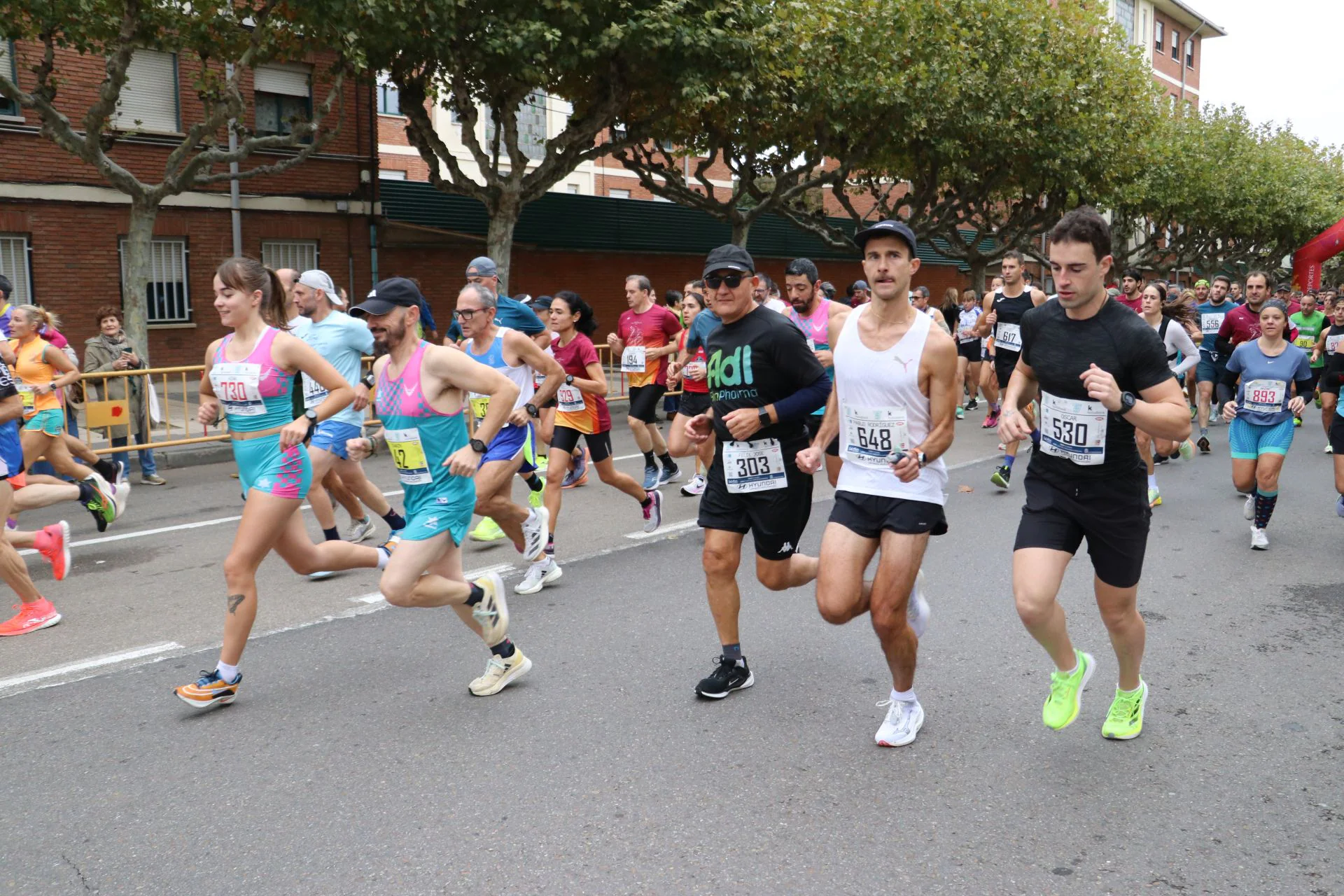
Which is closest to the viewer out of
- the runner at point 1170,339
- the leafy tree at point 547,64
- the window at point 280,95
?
the runner at point 1170,339

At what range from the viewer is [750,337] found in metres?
4.56

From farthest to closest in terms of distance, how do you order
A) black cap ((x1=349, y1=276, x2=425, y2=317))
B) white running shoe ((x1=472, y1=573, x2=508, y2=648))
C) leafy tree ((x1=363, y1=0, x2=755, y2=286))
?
leafy tree ((x1=363, y1=0, x2=755, y2=286))
white running shoe ((x1=472, y1=573, x2=508, y2=648))
black cap ((x1=349, y1=276, x2=425, y2=317))

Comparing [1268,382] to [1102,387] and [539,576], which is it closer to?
[1102,387]

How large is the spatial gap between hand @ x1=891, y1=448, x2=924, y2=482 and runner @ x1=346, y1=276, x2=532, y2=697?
1639mm

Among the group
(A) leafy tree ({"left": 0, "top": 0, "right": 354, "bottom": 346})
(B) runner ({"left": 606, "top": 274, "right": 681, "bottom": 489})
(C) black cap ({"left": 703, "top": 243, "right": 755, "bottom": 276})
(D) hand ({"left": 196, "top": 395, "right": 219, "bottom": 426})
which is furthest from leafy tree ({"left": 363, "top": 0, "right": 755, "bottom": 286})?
(C) black cap ({"left": 703, "top": 243, "right": 755, "bottom": 276})

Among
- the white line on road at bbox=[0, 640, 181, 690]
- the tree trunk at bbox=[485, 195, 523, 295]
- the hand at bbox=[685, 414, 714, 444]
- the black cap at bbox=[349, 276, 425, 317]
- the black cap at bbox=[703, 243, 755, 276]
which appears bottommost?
the white line on road at bbox=[0, 640, 181, 690]

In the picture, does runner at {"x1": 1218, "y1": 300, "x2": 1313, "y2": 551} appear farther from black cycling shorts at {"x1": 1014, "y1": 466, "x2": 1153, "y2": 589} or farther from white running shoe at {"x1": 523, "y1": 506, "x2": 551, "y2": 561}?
white running shoe at {"x1": 523, "y1": 506, "x2": 551, "y2": 561}

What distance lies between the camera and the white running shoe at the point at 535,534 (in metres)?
6.54

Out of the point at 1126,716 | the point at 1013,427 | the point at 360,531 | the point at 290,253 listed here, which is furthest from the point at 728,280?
the point at 290,253

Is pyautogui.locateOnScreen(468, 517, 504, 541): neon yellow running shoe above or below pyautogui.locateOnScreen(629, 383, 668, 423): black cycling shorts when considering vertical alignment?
below

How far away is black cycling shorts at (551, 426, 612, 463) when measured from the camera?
24.8ft

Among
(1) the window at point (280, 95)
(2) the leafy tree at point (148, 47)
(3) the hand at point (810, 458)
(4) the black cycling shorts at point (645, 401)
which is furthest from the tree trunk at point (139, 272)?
(3) the hand at point (810, 458)

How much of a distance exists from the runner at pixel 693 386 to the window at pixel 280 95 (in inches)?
554

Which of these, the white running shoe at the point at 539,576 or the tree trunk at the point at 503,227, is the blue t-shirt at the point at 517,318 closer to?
the white running shoe at the point at 539,576
